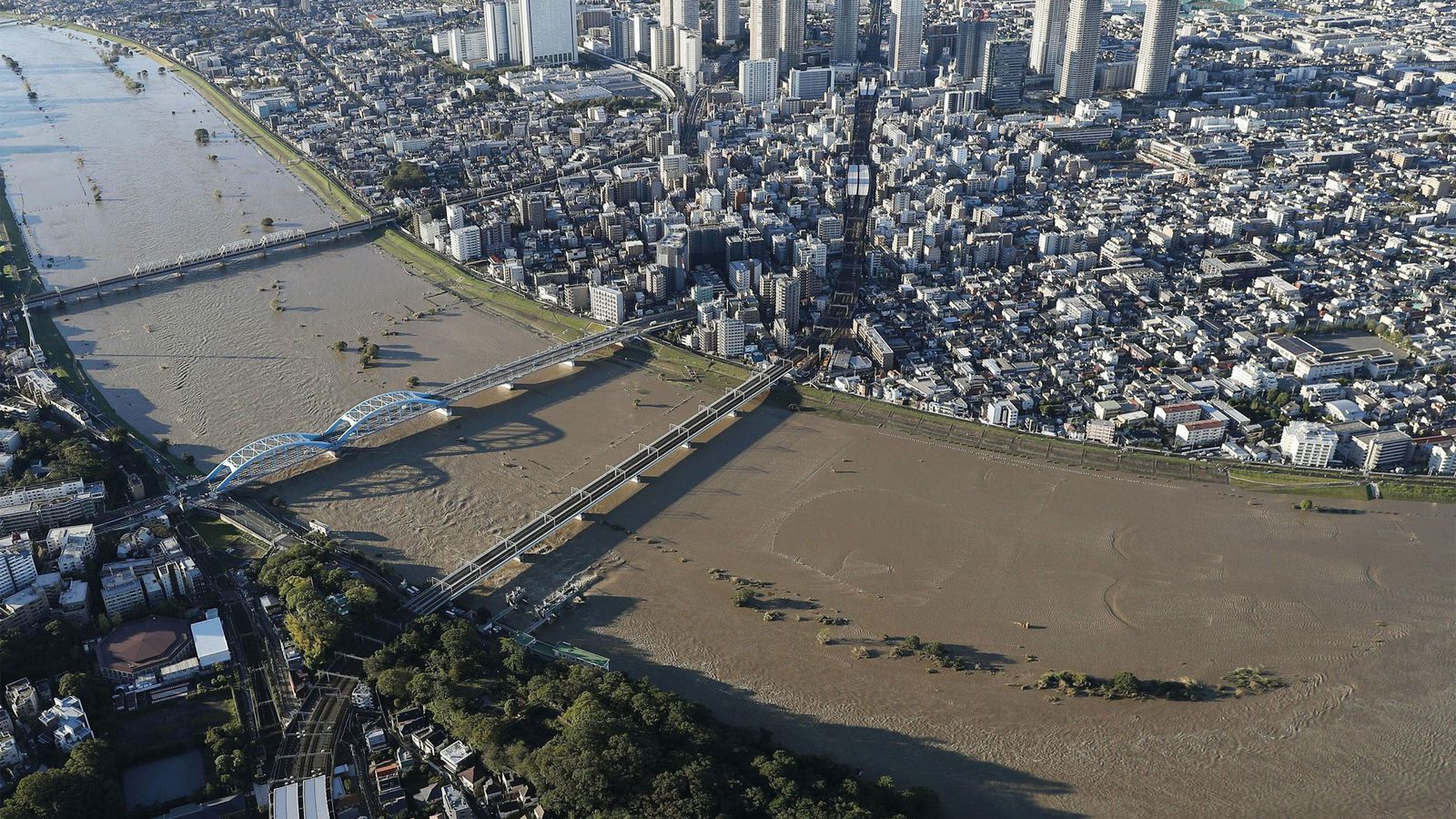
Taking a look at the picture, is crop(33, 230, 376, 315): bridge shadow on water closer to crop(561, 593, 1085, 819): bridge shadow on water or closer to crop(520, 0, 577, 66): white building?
crop(561, 593, 1085, 819): bridge shadow on water

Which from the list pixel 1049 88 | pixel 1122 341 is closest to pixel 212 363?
pixel 1122 341

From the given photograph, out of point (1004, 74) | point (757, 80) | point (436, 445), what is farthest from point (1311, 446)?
point (757, 80)

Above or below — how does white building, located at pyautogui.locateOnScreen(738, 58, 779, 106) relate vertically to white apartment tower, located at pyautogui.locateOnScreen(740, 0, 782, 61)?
below

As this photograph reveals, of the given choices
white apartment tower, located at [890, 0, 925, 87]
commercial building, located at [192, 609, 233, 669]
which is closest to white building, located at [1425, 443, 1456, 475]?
commercial building, located at [192, 609, 233, 669]

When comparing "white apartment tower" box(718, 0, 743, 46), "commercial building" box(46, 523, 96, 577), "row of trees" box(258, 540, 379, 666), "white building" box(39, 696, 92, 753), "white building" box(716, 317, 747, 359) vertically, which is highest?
"white apartment tower" box(718, 0, 743, 46)

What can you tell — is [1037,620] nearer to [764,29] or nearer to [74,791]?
[74,791]

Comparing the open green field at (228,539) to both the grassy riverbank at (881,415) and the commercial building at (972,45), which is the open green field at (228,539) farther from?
the commercial building at (972,45)
